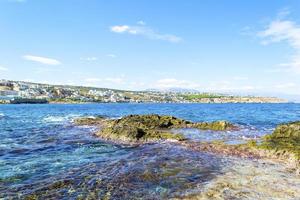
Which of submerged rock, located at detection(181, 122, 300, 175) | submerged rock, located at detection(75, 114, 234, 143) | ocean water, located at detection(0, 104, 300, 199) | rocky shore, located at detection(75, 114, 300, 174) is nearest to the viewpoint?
ocean water, located at detection(0, 104, 300, 199)

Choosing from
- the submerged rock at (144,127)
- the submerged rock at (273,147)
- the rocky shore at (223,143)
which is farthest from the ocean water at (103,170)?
the submerged rock at (144,127)

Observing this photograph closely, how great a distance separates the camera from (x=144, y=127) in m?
42.1

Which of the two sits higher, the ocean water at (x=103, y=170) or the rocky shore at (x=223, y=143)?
the rocky shore at (x=223, y=143)

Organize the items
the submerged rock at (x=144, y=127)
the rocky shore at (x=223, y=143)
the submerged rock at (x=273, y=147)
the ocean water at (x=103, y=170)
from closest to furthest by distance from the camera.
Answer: the ocean water at (x=103, y=170) < the submerged rock at (x=273, y=147) < the rocky shore at (x=223, y=143) < the submerged rock at (x=144, y=127)

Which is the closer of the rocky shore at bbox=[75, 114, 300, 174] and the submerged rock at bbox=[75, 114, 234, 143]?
the rocky shore at bbox=[75, 114, 300, 174]

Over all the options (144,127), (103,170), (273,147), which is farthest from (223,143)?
(103,170)

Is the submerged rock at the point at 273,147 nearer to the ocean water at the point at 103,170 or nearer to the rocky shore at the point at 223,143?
the rocky shore at the point at 223,143

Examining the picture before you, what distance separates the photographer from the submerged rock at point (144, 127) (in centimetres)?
3606

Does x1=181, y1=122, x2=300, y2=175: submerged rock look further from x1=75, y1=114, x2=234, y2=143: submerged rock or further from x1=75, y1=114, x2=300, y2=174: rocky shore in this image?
x1=75, y1=114, x2=234, y2=143: submerged rock

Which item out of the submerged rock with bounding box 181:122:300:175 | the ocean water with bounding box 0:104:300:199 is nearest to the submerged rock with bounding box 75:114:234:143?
the ocean water with bounding box 0:104:300:199

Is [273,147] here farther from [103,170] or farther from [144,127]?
[144,127]

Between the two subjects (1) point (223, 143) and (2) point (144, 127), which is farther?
(2) point (144, 127)

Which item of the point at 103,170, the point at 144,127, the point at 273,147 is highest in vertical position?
the point at 273,147

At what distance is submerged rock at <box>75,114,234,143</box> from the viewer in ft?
118
